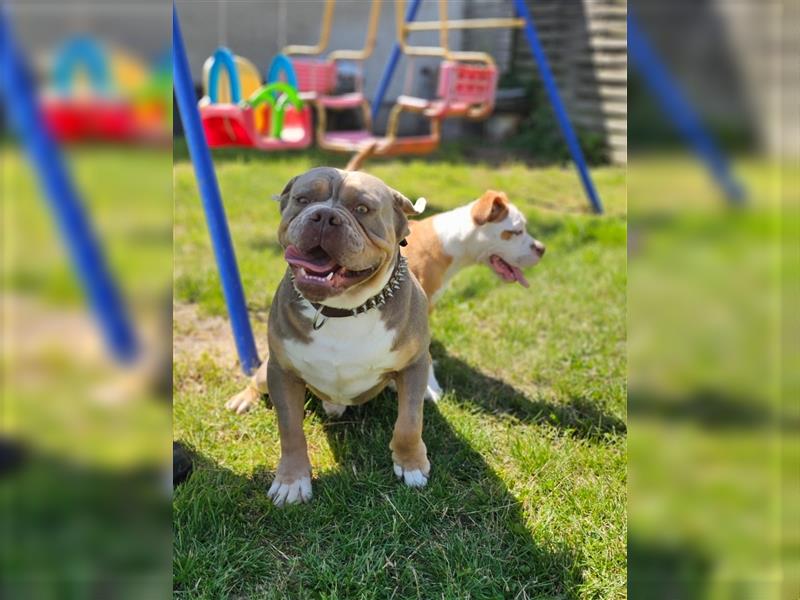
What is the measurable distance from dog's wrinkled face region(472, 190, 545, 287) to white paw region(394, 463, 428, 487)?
139 cm

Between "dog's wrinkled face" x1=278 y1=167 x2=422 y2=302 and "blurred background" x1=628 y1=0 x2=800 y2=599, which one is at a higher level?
"blurred background" x1=628 y1=0 x2=800 y2=599

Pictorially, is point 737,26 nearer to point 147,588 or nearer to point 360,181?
point 147,588

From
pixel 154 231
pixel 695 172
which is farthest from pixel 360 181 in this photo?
pixel 695 172

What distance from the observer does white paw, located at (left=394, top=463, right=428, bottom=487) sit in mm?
2742

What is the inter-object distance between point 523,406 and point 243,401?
1.27 m

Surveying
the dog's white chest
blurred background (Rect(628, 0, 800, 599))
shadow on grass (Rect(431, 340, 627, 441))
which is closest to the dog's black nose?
the dog's white chest

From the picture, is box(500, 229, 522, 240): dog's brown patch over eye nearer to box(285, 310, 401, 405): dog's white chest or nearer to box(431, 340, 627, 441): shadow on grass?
box(431, 340, 627, 441): shadow on grass

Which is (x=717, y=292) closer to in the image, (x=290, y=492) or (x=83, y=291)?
(x=83, y=291)

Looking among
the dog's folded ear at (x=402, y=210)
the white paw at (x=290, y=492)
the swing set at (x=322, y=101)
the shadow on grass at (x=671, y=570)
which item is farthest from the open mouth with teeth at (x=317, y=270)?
the swing set at (x=322, y=101)

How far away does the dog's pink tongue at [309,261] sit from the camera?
2369 mm

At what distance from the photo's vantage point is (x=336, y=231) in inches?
90.5

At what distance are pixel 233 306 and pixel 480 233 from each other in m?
1.28

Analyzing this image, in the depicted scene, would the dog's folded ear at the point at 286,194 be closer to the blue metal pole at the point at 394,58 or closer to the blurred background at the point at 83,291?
the blurred background at the point at 83,291

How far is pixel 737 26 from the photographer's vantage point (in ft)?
1.71
